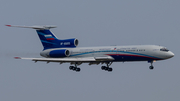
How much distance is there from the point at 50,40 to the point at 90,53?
31.0 feet

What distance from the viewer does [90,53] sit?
2830 inches

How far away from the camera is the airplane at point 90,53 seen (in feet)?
220

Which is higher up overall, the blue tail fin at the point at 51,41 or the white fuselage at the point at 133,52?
the blue tail fin at the point at 51,41

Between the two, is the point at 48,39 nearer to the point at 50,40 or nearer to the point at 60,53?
the point at 50,40

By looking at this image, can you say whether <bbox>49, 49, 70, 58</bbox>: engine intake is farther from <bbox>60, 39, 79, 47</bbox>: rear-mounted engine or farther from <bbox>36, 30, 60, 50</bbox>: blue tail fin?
<bbox>36, 30, 60, 50</bbox>: blue tail fin

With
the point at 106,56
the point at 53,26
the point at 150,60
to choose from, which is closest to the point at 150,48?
the point at 150,60

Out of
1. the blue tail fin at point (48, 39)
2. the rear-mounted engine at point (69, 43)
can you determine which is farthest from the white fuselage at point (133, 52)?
the blue tail fin at point (48, 39)

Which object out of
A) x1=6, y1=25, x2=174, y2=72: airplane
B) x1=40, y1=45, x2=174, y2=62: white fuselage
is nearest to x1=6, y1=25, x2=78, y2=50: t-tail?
x1=6, y1=25, x2=174, y2=72: airplane

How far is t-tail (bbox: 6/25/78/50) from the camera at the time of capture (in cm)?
7481

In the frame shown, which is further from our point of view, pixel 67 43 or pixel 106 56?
pixel 67 43

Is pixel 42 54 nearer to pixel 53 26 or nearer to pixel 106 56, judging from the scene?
pixel 53 26

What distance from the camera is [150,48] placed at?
67.2 meters

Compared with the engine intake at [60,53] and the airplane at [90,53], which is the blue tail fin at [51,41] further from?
the engine intake at [60,53]

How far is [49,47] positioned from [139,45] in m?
18.2
